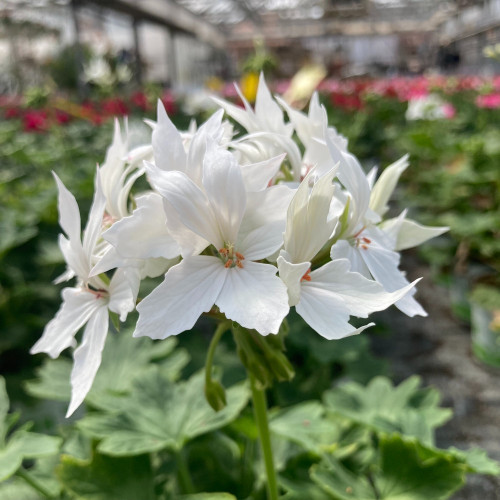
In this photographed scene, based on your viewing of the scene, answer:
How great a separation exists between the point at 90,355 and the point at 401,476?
53cm

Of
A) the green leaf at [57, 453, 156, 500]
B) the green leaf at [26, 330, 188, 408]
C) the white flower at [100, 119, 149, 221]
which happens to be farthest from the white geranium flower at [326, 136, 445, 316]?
the green leaf at [26, 330, 188, 408]

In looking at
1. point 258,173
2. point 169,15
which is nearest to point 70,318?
point 258,173

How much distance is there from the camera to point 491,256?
8.22 feet

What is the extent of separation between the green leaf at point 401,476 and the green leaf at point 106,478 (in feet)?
0.88

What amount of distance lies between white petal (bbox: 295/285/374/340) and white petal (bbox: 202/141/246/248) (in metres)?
0.11

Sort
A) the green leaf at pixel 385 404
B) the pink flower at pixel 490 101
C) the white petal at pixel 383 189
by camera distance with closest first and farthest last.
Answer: the white petal at pixel 383 189 < the green leaf at pixel 385 404 < the pink flower at pixel 490 101

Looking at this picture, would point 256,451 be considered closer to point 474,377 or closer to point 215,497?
point 215,497

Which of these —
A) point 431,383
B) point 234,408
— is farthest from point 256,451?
point 431,383

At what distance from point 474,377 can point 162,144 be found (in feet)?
6.08

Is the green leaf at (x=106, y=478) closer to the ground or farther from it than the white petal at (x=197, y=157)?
closer to the ground

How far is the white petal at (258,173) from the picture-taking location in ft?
1.80

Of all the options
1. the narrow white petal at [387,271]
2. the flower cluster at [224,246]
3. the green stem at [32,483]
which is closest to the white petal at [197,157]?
the flower cluster at [224,246]

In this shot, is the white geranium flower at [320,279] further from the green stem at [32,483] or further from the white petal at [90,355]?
the green stem at [32,483]

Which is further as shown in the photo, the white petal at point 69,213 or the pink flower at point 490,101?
the pink flower at point 490,101
